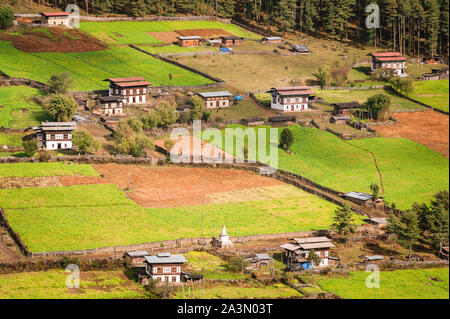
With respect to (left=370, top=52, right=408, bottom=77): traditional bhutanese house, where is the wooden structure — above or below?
above

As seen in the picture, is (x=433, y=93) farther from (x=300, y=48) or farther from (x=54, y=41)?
(x=54, y=41)

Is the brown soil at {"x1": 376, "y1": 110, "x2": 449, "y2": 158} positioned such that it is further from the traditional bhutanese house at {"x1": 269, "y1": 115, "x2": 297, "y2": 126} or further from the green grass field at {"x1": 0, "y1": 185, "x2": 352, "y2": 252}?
the green grass field at {"x1": 0, "y1": 185, "x2": 352, "y2": 252}

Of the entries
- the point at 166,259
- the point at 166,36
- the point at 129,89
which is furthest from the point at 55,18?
the point at 166,259

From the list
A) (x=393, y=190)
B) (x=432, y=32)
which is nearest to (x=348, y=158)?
(x=393, y=190)

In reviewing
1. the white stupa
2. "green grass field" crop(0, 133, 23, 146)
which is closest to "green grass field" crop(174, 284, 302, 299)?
the white stupa
